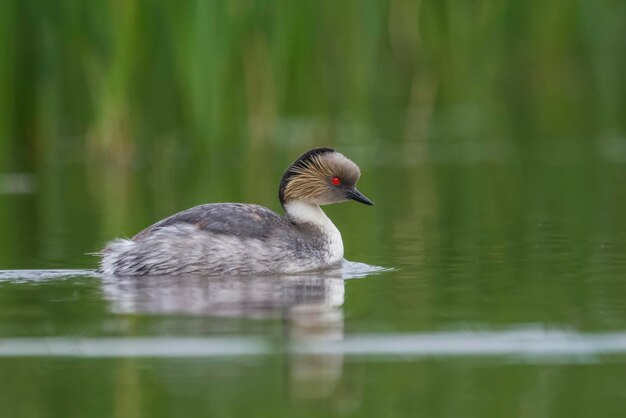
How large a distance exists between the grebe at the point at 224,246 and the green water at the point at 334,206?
0.31m

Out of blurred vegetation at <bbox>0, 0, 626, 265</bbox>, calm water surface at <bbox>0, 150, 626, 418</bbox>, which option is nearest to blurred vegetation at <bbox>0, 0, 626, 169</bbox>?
blurred vegetation at <bbox>0, 0, 626, 265</bbox>

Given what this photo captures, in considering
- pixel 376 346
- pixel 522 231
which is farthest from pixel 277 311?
pixel 522 231

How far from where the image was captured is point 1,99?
16.0m

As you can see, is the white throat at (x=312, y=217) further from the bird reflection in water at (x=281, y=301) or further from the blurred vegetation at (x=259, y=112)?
the blurred vegetation at (x=259, y=112)

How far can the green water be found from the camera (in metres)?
6.35

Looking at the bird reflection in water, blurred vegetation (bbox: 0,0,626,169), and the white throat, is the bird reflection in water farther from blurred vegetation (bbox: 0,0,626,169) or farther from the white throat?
→ blurred vegetation (bbox: 0,0,626,169)

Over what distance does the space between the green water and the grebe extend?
1.01 feet

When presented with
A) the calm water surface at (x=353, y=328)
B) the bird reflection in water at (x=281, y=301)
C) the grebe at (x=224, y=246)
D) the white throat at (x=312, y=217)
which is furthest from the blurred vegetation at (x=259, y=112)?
the bird reflection in water at (x=281, y=301)

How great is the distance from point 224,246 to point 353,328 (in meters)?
3.00

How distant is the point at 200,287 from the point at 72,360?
8.91ft

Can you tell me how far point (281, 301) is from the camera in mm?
8680

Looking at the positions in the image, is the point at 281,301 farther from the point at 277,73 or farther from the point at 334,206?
the point at 277,73

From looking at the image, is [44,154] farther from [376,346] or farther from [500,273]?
[376,346]

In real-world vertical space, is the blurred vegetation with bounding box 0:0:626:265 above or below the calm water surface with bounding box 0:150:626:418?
above
